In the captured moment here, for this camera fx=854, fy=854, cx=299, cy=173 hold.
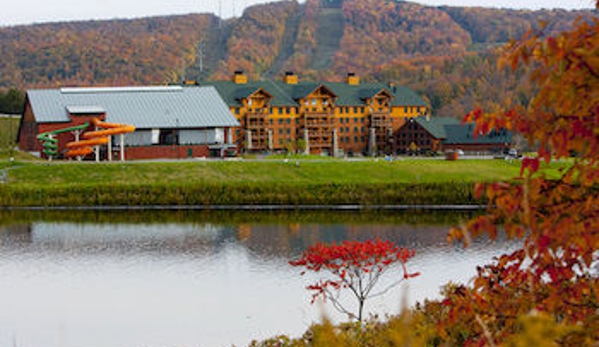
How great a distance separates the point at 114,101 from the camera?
→ 253 feet

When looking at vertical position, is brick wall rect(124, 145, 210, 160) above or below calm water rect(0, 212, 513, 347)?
above

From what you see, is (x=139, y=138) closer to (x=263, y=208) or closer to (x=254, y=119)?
(x=254, y=119)

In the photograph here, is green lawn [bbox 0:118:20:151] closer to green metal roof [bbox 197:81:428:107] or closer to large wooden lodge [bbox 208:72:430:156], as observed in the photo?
green metal roof [bbox 197:81:428:107]

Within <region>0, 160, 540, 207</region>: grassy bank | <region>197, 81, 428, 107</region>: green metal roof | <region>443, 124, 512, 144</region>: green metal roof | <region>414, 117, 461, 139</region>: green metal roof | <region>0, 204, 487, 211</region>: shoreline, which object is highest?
<region>197, 81, 428, 107</region>: green metal roof

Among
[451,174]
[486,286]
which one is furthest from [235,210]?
[486,286]

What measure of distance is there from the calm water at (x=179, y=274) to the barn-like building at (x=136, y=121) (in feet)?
77.7

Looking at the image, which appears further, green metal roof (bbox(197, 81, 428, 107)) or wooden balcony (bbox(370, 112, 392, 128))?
wooden balcony (bbox(370, 112, 392, 128))

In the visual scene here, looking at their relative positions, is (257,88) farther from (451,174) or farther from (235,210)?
(235,210)

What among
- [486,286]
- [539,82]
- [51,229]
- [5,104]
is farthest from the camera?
[5,104]

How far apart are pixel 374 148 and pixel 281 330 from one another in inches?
2733

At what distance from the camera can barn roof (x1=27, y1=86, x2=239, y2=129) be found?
73562 millimetres

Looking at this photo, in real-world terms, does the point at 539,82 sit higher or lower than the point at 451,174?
higher

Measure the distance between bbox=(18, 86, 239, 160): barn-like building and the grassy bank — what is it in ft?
26.1

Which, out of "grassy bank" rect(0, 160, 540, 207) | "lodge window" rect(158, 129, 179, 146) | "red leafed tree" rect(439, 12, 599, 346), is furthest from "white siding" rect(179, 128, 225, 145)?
"red leafed tree" rect(439, 12, 599, 346)
